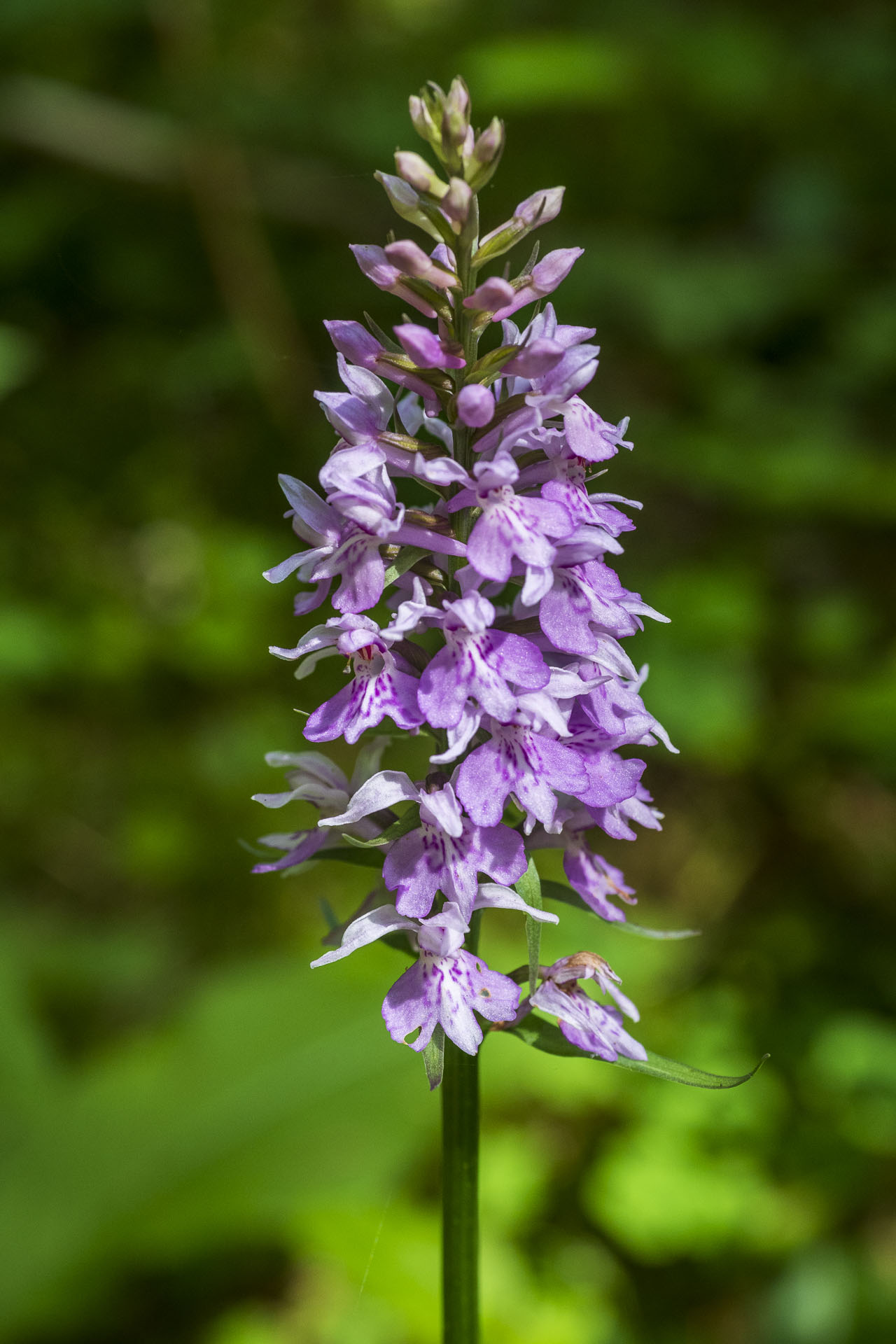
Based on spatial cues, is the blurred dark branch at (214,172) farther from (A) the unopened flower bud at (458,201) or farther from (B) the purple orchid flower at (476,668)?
(B) the purple orchid flower at (476,668)

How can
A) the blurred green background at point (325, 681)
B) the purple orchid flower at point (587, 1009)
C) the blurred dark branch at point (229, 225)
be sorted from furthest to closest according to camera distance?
the blurred dark branch at point (229, 225), the blurred green background at point (325, 681), the purple orchid flower at point (587, 1009)

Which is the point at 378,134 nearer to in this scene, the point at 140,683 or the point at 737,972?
the point at 140,683

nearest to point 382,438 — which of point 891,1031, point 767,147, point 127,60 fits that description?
point 891,1031

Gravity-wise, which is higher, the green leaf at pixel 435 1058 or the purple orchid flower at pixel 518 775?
the purple orchid flower at pixel 518 775

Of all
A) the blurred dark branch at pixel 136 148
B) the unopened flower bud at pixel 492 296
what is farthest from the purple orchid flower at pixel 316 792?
the blurred dark branch at pixel 136 148

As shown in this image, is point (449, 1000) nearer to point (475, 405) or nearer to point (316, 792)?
point (316, 792)

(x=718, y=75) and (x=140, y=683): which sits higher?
(x=718, y=75)

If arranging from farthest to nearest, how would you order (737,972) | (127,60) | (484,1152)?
(127,60), (737,972), (484,1152)
